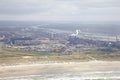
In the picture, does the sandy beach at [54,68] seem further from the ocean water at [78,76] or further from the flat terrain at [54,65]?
the ocean water at [78,76]

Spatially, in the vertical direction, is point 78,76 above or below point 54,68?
below

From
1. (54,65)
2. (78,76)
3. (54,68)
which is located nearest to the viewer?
(78,76)

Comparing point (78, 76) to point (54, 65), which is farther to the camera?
point (54, 65)

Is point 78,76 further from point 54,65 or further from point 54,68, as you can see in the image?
point 54,65

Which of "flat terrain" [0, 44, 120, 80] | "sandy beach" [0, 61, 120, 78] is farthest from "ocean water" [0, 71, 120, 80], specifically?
"sandy beach" [0, 61, 120, 78]

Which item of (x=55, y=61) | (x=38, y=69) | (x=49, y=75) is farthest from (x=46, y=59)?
(x=49, y=75)

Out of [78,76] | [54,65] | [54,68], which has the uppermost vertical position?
[54,65]

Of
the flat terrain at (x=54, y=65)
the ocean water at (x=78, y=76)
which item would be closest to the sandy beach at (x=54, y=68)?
the flat terrain at (x=54, y=65)

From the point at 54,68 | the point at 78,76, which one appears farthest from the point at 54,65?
the point at 78,76

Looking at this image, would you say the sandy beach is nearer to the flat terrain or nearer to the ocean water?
the flat terrain
